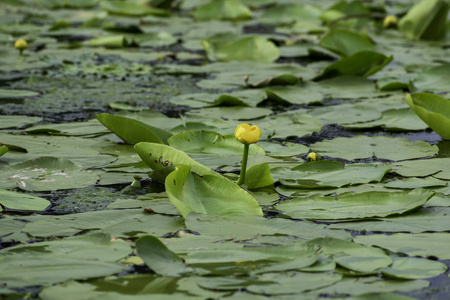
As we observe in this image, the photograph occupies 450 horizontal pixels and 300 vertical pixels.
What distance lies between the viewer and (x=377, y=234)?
4.32ft

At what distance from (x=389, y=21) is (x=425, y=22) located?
0.41 meters

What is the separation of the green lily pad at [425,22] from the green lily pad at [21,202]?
304cm

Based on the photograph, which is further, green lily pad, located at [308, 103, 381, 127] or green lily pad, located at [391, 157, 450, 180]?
green lily pad, located at [308, 103, 381, 127]

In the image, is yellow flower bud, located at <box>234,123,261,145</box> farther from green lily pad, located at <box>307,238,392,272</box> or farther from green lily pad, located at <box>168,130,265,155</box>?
green lily pad, located at <box>168,130,265,155</box>

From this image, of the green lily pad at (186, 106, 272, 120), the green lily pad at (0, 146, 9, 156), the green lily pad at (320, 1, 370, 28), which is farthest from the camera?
the green lily pad at (320, 1, 370, 28)

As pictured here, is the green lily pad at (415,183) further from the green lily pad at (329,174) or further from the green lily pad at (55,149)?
the green lily pad at (55,149)

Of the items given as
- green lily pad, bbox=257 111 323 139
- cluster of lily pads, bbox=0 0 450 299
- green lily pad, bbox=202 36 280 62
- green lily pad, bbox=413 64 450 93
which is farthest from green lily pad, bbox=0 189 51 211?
green lily pad, bbox=202 36 280 62

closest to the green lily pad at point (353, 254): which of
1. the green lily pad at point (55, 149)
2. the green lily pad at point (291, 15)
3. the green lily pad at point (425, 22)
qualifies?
the green lily pad at point (55, 149)

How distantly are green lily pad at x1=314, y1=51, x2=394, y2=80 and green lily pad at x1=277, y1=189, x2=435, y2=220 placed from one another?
1.41 m

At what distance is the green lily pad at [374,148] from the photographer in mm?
1885

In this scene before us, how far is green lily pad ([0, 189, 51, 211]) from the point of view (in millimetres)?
1430

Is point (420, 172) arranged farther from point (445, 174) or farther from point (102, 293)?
point (102, 293)

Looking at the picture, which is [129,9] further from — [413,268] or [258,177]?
[413,268]

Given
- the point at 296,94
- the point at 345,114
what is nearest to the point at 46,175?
the point at 345,114
